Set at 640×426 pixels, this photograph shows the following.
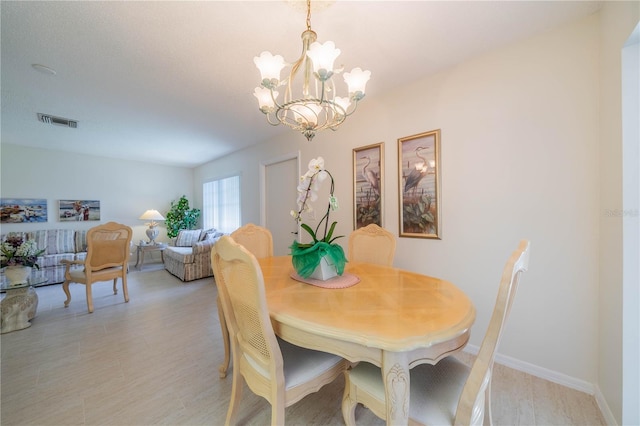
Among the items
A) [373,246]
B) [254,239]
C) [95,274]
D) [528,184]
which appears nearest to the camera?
[528,184]

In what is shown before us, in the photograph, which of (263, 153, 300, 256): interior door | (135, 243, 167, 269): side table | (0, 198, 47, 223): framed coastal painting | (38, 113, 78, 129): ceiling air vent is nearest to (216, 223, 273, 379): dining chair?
(263, 153, 300, 256): interior door

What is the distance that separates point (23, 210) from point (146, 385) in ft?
17.3

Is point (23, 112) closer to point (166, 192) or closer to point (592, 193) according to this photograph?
point (166, 192)

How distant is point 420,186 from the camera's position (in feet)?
7.46

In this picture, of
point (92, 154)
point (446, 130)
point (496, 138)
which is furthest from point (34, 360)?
point (92, 154)

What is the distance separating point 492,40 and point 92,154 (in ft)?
22.7

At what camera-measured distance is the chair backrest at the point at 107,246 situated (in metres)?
2.94

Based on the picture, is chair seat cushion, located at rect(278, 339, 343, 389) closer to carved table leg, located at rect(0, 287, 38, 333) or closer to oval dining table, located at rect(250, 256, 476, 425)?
oval dining table, located at rect(250, 256, 476, 425)

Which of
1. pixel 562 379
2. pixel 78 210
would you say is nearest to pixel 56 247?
pixel 78 210

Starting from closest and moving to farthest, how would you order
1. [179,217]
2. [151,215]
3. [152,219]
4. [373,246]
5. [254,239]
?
[373,246] → [254,239] → [151,215] → [152,219] → [179,217]

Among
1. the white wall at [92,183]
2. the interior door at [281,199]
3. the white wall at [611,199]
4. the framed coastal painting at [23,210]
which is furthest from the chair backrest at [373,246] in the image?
the framed coastal painting at [23,210]

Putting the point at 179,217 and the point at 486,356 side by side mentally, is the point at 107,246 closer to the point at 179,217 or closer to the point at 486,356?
the point at 179,217

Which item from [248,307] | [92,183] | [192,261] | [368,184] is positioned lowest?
[192,261]

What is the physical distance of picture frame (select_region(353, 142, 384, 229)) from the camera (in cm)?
256
